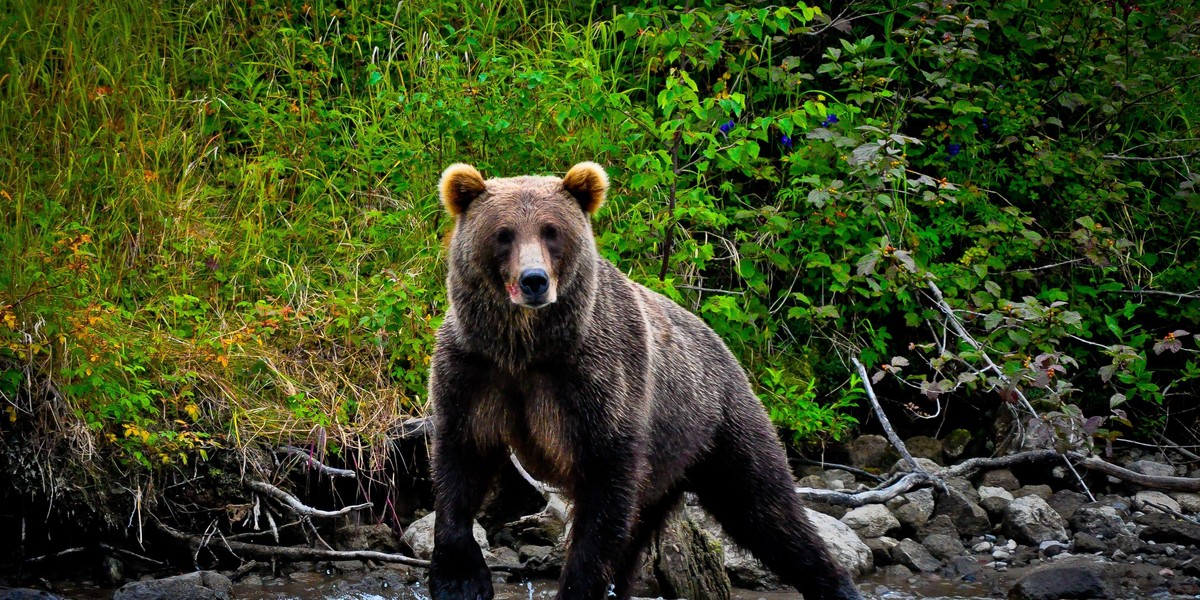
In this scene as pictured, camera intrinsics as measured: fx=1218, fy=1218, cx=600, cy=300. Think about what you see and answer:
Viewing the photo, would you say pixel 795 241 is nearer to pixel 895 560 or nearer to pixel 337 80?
pixel 895 560

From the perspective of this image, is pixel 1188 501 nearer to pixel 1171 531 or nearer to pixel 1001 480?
pixel 1171 531

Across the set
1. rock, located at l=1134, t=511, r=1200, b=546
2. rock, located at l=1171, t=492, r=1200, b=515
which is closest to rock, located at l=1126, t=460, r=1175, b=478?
rock, located at l=1171, t=492, r=1200, b=515

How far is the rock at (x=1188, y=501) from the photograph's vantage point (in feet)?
22.5

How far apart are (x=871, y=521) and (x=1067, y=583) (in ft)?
3.73

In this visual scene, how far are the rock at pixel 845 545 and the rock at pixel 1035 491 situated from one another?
1.43m

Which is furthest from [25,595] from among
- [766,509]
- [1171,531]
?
[1171,531]

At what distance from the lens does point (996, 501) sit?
265 inches

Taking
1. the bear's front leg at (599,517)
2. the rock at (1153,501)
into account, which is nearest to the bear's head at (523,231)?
the bear's front leg at (599,517)

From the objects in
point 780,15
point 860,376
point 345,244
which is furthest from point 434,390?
point 860,376

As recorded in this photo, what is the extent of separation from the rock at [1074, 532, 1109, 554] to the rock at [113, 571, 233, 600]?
13.9 ft

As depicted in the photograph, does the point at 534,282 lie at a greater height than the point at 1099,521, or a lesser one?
greater

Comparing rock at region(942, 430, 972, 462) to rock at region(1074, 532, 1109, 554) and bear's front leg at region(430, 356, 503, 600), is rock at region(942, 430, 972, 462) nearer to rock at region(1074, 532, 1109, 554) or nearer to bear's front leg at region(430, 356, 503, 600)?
rock at region(1074, 532, 1109, 554)

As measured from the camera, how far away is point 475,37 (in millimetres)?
7488

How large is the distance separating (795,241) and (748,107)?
0.99 meters
